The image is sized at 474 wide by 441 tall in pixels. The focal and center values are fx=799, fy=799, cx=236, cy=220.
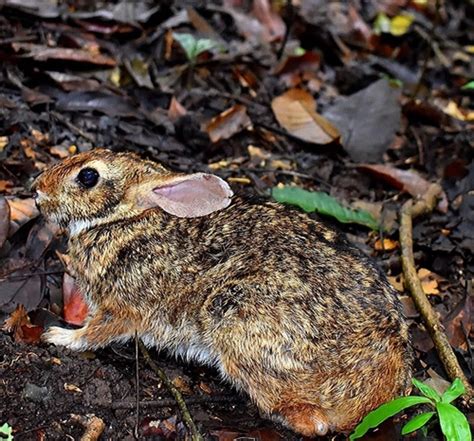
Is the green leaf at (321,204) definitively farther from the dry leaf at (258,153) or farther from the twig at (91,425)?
the twig at (91,425)

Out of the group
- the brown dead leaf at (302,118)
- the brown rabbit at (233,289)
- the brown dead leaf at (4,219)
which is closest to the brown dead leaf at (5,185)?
the brown dead leaf at (4,219)

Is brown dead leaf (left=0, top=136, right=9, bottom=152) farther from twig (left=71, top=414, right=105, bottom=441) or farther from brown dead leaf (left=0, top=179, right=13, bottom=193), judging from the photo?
twig (left=71, top=414, right=105, bottom=441)

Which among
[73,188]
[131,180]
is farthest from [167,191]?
[73,188]

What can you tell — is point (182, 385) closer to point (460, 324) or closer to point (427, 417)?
point (427, 417)

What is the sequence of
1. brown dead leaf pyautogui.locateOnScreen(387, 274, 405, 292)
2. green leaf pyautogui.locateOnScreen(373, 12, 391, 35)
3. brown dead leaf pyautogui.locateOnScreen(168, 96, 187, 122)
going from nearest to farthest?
brown dead leaf pyautogui.locateOnScreen(387, 274, 405, 292)
brown dead leaf pyautogui.locateOnScreen(168, 96, 187, 122)
green leaf pyautogui.locateOnScreen(373, 12, 391, 35)

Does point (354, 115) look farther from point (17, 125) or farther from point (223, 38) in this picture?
point (17, 125)

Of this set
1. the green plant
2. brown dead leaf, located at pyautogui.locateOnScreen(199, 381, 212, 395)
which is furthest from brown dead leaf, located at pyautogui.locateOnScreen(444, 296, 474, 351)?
brown dead leaf, located at pyautogui.locateOnScreen(199, 381, 212, 395)
